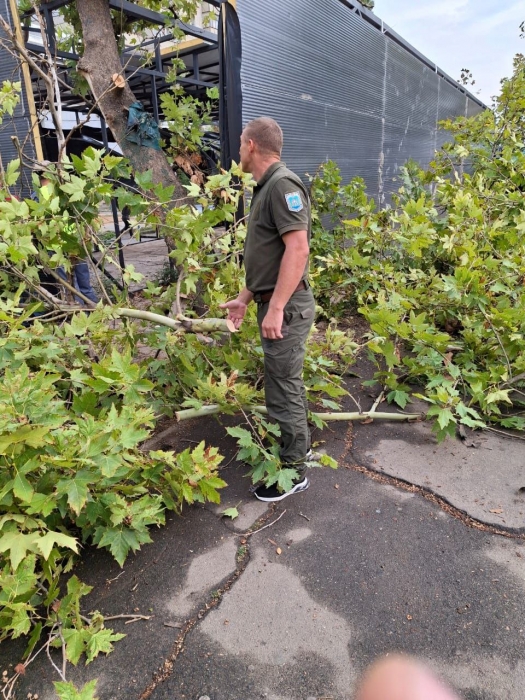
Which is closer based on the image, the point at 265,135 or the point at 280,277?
the point at 280,277

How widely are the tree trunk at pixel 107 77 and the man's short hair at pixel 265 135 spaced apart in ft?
7.68

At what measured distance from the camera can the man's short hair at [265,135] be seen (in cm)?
245

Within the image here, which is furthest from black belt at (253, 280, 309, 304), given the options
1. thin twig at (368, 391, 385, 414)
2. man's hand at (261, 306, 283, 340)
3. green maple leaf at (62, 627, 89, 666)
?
green maple leaf at (62, 627, 89, 666)

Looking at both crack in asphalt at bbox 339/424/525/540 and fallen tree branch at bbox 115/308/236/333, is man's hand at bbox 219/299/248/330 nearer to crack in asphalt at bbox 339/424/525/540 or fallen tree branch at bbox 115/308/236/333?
fallen tree branch at bbox 115/308/236/333

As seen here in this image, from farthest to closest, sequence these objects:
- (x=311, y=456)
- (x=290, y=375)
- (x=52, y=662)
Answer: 1. (x=311, y=456)
2. (x=290, y=375)
3. (x=52, y=662)

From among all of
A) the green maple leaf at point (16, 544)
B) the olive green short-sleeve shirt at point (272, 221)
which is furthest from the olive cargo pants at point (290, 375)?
the green maple leaf at point (16, 544)

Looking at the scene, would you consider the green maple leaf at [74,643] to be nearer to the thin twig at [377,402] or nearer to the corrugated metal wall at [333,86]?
the thin twig at [377,402]

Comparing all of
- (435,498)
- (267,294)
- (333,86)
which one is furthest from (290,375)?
(333,86)

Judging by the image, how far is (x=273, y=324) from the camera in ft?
8.00

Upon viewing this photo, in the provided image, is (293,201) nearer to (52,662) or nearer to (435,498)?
(435,498)

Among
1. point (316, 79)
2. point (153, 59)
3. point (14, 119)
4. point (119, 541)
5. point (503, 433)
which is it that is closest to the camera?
point (119, 541)

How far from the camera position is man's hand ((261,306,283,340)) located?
7.93ft

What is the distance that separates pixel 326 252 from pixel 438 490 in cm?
322

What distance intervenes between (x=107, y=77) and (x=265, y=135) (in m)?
2.91
